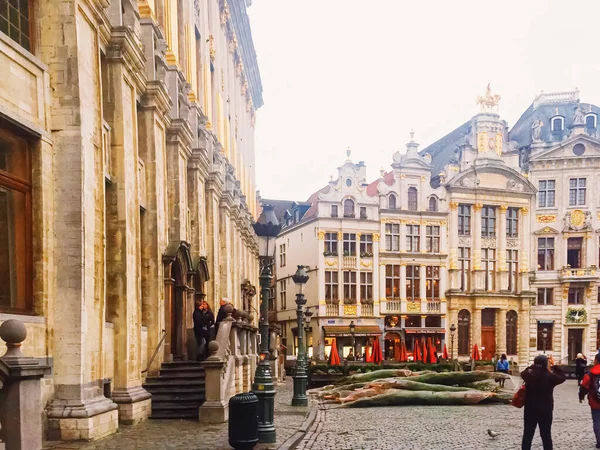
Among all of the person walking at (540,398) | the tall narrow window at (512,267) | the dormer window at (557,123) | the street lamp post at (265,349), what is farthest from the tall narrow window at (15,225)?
the dormer window at (557,123)

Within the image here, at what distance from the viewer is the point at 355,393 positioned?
2173 cm

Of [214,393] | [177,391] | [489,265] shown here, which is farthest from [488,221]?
[214,393]

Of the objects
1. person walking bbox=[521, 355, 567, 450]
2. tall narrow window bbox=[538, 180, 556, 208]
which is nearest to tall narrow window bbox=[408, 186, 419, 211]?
tall narrow window bbox=[538, 180, 556, 208]

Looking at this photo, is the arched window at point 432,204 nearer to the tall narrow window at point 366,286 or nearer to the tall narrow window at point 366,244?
the tall narrow window at point 366,244

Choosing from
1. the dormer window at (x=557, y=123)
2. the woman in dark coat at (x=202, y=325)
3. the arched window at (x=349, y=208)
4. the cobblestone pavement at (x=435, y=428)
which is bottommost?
the cobblestone pavement at (x=435, y=428)

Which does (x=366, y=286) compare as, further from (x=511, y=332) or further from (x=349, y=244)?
(x=511, y=332)

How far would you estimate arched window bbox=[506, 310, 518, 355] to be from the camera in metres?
51.8

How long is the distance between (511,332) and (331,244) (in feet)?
53.8

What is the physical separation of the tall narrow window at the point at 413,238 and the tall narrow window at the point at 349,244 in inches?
168

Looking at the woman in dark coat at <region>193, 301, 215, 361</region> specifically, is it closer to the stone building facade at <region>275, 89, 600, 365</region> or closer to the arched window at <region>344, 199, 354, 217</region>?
the stone building facade at <region>275, 89, 600, 365</region>

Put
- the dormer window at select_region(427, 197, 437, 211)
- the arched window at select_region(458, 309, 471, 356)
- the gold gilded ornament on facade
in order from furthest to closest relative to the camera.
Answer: the gold gilded ornament on facade, the dormer window at select_region(427, 197, 437, 211), the arched window at select_region(458, 309, 471, 356)

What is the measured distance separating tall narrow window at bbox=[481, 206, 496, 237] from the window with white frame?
38.8ft

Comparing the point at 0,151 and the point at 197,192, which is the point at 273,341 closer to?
the point at 197,192

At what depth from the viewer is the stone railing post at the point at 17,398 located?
5.91 m
